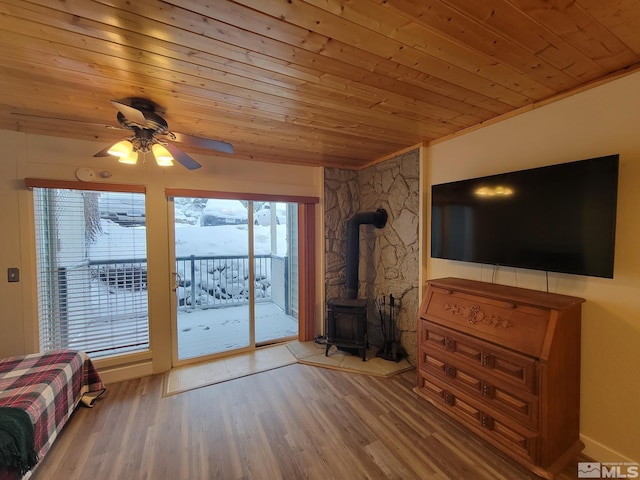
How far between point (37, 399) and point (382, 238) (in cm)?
331

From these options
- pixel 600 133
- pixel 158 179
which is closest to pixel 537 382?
pixel 600 133

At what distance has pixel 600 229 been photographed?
1.56 metres

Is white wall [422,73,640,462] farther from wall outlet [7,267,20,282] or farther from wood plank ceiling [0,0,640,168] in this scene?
wall outlet [7,267,20,282]

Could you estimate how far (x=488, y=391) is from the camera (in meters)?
1.88

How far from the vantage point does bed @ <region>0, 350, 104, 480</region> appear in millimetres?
1482

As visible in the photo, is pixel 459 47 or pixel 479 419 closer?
pixel 459 47

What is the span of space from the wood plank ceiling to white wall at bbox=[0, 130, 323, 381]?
31 cm

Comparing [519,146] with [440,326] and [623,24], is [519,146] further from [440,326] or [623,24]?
[440,326]

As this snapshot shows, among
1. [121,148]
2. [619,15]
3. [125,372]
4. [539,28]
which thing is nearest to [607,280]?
[619,15]

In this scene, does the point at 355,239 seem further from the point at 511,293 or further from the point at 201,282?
the point at 201,282

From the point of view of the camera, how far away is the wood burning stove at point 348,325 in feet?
10.1

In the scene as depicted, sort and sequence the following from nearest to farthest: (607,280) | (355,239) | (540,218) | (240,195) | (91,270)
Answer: (607,280), (540,218), (91,270), (240,195), (355,239)

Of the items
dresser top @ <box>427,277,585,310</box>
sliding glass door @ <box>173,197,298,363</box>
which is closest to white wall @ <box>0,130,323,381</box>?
sliding glass door @ <box>173,197,298,363</box>

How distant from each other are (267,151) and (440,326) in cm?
248
